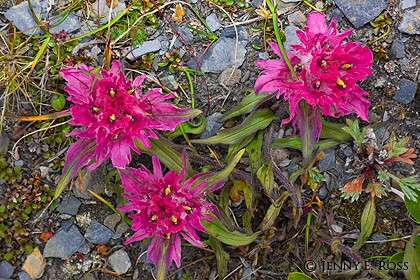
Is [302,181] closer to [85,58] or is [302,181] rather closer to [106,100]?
[106,100]

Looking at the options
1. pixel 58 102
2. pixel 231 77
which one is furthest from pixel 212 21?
pixel 58 102

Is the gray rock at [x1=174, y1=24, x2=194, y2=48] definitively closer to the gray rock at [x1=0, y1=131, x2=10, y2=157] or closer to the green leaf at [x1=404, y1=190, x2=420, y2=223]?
the gray rock at [x1=0, y1=131, x2=10, y2=157]

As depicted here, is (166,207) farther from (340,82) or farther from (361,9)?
(361,9)

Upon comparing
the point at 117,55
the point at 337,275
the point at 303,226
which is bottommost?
the point at 337,275

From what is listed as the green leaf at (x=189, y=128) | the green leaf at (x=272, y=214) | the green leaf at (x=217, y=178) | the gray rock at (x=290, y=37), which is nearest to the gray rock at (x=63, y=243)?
the green leaf at (x=189, y=128)

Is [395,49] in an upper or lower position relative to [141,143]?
lower

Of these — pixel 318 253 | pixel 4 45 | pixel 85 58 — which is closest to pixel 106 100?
pixel 85 58
